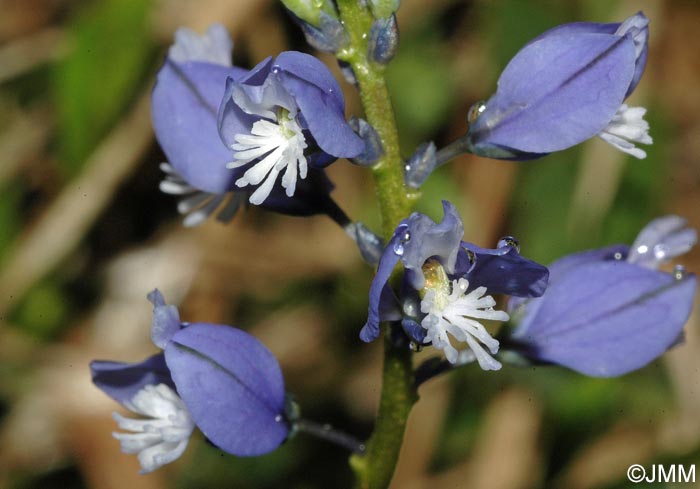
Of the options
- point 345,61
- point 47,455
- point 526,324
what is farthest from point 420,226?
point 47,455

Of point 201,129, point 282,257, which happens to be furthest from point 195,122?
point 282,257

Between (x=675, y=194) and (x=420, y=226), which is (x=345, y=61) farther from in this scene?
(x=675, y=194)

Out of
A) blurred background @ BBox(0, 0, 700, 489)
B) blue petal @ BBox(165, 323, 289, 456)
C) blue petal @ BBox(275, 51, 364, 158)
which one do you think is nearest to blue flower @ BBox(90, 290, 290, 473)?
blue petal @ BBox(165, 323, 289, 456)

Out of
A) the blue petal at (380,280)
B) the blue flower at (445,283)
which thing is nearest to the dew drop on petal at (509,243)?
the blue flower at (445,283)

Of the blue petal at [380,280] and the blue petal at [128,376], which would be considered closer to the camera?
the blue petal at [380,280]

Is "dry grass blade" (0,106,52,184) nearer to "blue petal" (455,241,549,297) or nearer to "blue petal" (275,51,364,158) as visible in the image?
"blue petal" (275,51,364,158)

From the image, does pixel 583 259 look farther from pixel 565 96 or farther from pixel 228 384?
pixel 228 384

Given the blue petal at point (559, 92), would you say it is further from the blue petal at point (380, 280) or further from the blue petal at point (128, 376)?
the blue petal at point (128, 376)
